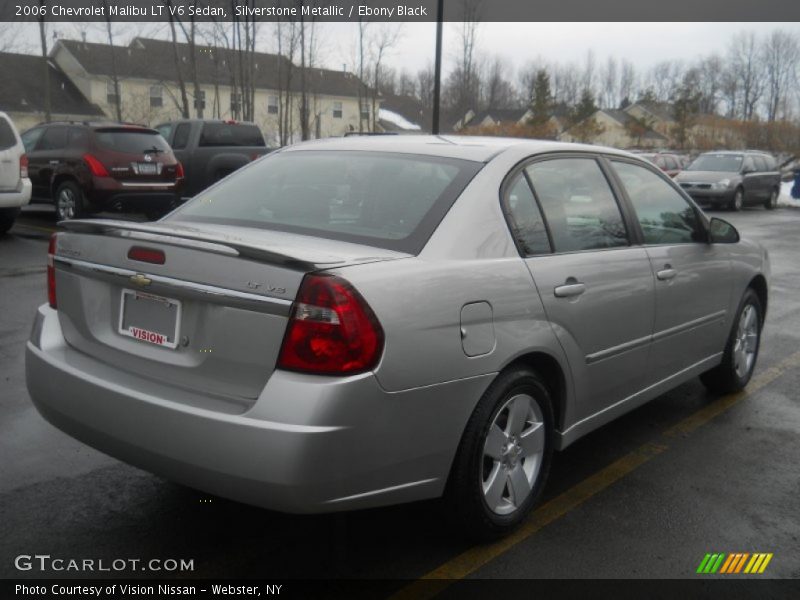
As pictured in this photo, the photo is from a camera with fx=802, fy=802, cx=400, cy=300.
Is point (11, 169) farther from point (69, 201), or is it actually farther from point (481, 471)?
point (481, 471)

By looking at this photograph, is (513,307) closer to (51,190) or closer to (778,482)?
(778,482)

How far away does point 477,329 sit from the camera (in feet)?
9.93

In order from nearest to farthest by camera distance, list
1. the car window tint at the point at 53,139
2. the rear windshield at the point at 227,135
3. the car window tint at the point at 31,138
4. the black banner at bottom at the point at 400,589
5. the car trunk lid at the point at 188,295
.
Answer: the car trunk lid at the point at 188,295 < the black banner at bottom at the point at 400,589 < the car window tint at the point at 53,139 < the car window tint at the point at 31,138 < the rear windshield at the point at 227,135

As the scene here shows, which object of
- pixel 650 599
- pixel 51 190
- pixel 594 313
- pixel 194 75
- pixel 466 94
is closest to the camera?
pixel 650 599

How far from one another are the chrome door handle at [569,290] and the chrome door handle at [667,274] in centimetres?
82

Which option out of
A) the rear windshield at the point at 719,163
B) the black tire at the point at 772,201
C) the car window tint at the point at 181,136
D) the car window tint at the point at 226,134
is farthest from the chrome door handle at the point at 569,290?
the black tire at the point at 772,201

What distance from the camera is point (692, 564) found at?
3.17 m

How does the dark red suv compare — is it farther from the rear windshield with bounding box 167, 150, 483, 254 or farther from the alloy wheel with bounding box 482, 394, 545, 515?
the alloy wheel with bounding box 482, 394, 545, 515

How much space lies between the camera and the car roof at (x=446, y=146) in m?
3.69

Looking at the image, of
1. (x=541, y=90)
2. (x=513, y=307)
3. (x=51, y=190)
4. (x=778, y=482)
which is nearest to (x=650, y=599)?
(x=513, y=307)

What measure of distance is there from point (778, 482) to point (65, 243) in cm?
354

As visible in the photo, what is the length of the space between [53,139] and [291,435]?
42.3 feet

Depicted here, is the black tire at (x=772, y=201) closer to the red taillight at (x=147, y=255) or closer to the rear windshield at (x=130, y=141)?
the rear windshield at (x=130, y=141)

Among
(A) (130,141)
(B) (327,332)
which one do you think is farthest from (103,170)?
(B) (327,332)
